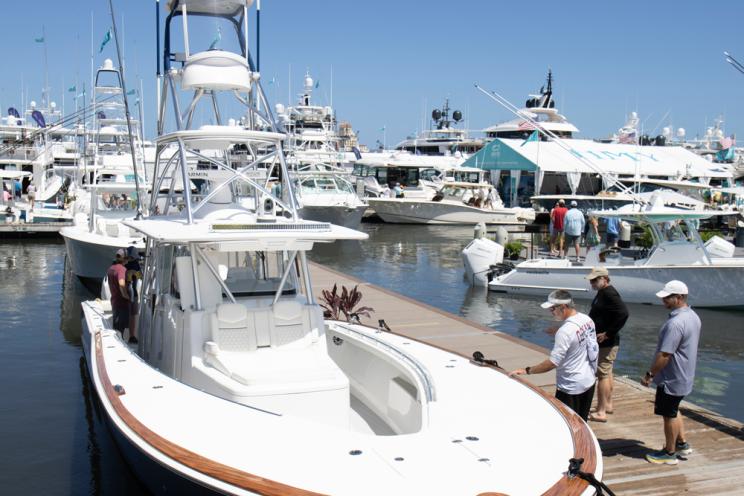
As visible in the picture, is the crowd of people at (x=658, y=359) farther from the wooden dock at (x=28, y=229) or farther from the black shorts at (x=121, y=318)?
the wooden dock at (x=28, y=229)

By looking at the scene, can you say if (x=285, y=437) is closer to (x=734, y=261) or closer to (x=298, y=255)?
(x=298, y=255)

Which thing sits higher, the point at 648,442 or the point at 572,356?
the point at 572,356

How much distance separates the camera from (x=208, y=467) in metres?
4.64

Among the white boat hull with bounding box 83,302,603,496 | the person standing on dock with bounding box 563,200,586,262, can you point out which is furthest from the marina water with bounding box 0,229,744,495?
the person standing on dock with bounding box 563,200,586,262

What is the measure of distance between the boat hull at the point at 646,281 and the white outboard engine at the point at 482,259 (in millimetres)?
1196

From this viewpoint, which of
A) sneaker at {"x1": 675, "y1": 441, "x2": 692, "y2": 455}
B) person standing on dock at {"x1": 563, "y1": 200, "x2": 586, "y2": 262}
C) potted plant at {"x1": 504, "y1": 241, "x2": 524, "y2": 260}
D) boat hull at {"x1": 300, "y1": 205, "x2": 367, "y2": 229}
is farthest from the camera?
boat hull at {"x1": 300, "y1": 205, "x2": 367, "y2": 229}

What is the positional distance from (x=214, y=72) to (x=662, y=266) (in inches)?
460

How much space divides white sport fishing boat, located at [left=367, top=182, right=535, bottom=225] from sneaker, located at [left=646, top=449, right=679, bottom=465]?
32.5m

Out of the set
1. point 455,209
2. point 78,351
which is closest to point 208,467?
point 78,351

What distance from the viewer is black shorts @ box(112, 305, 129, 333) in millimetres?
9852

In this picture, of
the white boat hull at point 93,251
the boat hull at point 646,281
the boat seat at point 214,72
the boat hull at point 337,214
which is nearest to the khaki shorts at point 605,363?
the boat seat at point 214,72

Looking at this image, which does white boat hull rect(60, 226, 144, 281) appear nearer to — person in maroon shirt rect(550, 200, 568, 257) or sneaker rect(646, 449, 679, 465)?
person in maroon shirt rect(550, 200, 568, 257)

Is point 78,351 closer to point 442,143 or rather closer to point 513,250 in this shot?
point 513,250

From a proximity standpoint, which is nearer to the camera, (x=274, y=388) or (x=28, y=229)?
(x=274, y=388)
